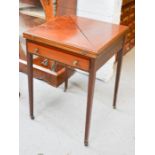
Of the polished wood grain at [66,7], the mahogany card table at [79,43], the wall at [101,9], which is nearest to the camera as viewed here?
the mahogany card table at [79,43]

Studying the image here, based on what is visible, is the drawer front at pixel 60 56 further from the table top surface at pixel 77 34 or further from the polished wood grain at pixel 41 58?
the polished wood grain at pixel 41 58

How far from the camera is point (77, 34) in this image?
1.36m

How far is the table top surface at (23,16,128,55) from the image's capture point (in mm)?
1233

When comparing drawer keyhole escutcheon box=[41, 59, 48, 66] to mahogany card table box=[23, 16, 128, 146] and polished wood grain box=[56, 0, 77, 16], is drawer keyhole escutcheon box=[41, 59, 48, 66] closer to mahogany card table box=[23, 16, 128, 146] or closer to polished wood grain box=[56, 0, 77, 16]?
polished wood grain box=[56, 0, 77, 16]

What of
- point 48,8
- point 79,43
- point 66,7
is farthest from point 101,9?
point 79,43

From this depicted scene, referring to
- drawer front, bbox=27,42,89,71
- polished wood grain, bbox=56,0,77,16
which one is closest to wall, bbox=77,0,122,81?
polished wood grain, bbox=56,0,77,16

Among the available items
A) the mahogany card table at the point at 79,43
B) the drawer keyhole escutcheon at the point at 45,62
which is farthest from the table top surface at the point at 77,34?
the drawer keyhole escutcheon at the point at 45,62

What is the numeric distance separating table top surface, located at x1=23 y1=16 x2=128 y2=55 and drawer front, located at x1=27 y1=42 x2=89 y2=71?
0.05m

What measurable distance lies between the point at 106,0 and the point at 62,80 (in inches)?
31.8

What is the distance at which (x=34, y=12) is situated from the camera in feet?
6.91

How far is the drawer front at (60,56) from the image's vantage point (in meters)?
1.25

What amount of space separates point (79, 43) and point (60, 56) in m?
0.15

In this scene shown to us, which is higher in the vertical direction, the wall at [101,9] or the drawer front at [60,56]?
the wall at [101,9]

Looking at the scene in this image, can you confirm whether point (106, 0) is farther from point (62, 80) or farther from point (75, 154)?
point (75, 154)
